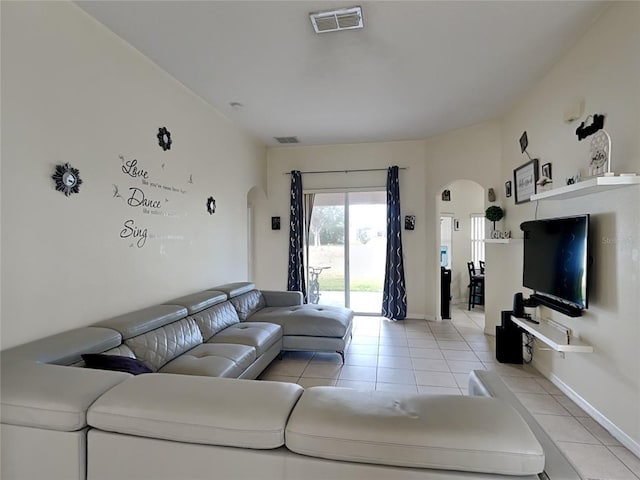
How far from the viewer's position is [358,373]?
135 inches

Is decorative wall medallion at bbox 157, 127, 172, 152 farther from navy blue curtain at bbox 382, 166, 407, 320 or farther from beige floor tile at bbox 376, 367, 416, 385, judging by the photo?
navy blue curtain at bbox 382, 166, 407, 320

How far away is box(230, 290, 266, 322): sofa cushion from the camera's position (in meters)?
3.84

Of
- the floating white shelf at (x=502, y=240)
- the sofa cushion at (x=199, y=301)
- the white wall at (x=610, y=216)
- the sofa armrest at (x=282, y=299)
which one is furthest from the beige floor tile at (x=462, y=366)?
the sofa cushion at (x=199, y=301)

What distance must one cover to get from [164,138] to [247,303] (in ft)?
6.66

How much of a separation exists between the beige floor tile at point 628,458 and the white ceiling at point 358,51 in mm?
3014

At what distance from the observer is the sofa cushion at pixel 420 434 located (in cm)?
95

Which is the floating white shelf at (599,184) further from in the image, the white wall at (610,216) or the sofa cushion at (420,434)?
the sofa cushion at (420,434)

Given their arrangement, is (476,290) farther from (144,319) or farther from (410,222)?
(144,319)

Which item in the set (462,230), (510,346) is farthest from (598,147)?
(462,230)

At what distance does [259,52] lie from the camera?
2871 millimetres

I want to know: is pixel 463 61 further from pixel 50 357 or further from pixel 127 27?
pixel 50 357

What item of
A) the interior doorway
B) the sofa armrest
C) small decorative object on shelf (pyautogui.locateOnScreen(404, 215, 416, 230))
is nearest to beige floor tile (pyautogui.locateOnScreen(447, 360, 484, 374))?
the sofa armrest

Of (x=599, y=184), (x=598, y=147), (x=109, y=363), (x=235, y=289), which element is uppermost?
(x=598, y=147)

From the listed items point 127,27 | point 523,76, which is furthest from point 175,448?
A: point 523,76
